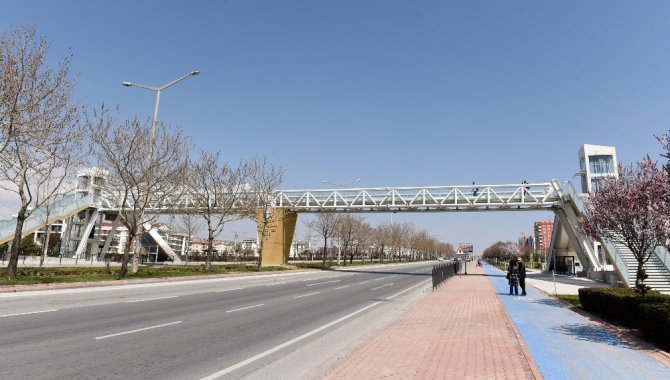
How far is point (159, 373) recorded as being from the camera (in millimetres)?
6293

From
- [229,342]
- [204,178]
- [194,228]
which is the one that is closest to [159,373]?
[229,342]

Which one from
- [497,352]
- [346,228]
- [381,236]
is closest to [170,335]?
[497,352]

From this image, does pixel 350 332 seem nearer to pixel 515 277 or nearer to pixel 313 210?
pixel 515 277

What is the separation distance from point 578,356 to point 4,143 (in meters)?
22.0

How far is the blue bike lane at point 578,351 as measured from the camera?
6.75 meters

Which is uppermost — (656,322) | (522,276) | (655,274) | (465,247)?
(465,247)

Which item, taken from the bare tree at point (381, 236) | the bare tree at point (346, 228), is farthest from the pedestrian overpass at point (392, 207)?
the bare tree at point (381, 236)

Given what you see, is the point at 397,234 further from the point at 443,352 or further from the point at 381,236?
the point at 443,352

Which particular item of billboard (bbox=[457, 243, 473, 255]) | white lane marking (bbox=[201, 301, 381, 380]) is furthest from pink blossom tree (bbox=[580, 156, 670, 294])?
billboard (bbox=[457, 243, 473, 255])

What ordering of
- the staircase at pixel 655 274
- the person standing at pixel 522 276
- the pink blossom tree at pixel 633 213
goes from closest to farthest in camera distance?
the pink blossom tree at pixel 633 213 < the person standing at pixel 522 276 < the staircase at pixel 655 274

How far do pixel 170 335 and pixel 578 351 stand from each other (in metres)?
8.39

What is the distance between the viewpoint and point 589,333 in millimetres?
10391

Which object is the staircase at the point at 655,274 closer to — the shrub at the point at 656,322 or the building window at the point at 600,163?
the shrub at the point at 656,322

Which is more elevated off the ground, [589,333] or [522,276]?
[522,276]
